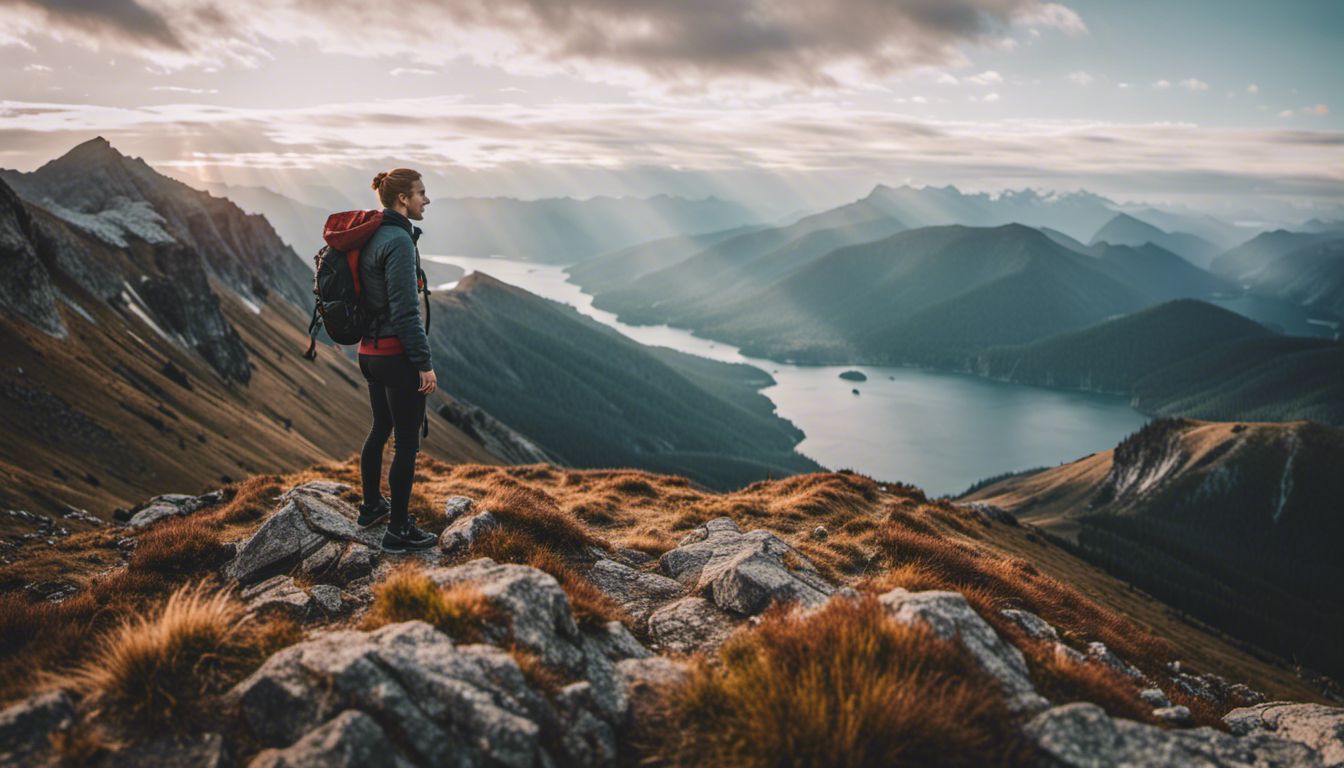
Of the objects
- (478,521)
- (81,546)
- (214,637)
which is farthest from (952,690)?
(81,546)

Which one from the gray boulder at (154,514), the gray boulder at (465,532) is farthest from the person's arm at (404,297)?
the gray boulder at (154,514)

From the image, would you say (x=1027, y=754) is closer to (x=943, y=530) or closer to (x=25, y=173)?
(x=943, y=530)

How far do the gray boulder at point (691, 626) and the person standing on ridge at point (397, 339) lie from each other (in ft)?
15.7

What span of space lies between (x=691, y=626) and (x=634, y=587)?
2219mm

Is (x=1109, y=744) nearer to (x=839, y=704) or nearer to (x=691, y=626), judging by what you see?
(x=839, y=704)

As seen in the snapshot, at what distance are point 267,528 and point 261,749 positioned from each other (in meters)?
6.64

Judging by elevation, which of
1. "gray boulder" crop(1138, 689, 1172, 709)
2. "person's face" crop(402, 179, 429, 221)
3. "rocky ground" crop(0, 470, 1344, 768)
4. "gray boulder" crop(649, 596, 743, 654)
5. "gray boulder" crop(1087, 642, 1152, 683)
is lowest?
Result: "gray boulder" crop(1087, 642, 1152, 683)

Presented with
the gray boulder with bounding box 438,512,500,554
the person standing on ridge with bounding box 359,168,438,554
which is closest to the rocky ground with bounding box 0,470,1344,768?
the gray boulder with bounding box 438,512,500,554

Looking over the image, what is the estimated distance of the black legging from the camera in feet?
34.2

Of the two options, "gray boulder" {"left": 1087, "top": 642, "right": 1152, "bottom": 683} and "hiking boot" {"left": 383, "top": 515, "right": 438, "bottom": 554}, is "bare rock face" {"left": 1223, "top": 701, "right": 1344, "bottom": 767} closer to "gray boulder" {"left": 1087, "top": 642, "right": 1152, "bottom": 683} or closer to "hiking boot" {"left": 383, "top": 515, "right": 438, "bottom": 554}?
"gray boulder" {"left": 1087, "top": 642, "right": 1152, "bottom": 683}

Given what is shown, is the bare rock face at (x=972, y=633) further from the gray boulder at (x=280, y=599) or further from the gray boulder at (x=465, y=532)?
the gray boulder at (x=280, y=599)

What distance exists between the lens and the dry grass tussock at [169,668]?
5973mm

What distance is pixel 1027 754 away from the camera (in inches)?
227

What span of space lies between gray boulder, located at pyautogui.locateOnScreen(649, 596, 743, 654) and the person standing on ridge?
4788 millimetres
